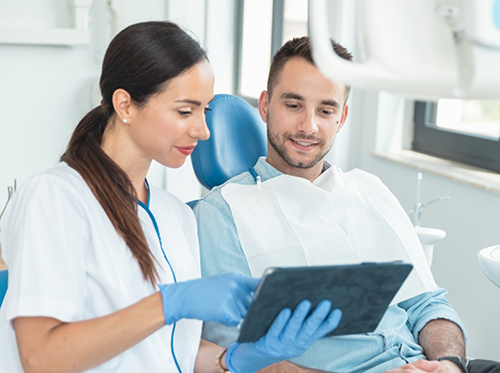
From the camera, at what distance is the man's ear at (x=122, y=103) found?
107 centimetres

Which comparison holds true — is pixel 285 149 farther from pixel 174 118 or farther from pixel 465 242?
pixel 465 242

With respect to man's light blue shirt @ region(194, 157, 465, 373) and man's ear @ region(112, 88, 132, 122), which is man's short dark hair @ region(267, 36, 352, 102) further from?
man's ear @ region(112, 88, 132, 122)

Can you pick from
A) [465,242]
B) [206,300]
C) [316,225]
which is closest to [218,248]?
[316,225]

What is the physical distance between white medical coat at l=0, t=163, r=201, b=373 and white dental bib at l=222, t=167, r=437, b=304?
0.28 m

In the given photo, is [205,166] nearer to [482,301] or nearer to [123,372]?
[123,372]

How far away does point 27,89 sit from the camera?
2.88m

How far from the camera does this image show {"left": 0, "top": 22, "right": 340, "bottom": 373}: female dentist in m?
0.89

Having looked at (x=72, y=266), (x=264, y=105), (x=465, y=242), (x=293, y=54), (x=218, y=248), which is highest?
(x=293, y=54)

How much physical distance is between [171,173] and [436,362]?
2332mm

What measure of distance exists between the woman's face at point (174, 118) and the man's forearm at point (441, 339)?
749 millimetres

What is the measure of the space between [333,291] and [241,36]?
10.0 feet

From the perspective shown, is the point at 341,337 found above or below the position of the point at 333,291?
below

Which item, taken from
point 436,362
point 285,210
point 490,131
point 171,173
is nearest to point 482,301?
point 490,131

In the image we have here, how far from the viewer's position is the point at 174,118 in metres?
1.07
